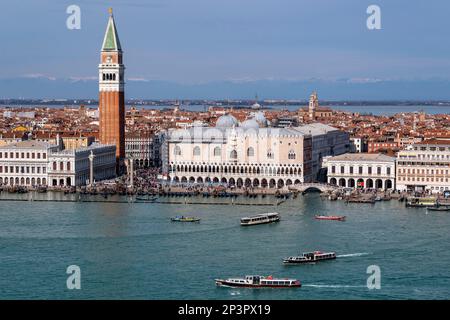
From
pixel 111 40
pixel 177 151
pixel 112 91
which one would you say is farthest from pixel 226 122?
pixel 111 40

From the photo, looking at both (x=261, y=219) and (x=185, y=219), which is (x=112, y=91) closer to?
(x=185, y=219)

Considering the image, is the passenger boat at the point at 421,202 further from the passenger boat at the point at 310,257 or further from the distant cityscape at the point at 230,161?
the passenger boat at the point at 310,257

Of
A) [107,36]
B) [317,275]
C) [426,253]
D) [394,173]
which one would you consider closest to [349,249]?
[426,253]
